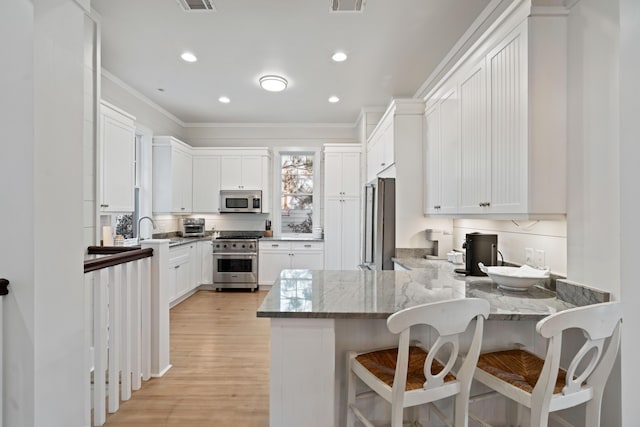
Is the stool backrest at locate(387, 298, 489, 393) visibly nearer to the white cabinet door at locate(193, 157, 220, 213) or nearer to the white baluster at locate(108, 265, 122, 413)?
the white baluster at locate(108, 265, 122, 413)

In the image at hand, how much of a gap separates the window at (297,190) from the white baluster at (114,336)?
12.7 feet

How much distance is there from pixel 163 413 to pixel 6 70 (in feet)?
6.56

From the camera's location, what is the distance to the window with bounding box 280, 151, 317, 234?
5.85 meters

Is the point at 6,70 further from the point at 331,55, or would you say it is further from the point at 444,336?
the point at 331,55

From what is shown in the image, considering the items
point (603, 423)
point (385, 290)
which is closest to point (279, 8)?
point (385, 290)

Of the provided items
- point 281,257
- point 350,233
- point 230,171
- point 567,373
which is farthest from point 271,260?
point 567,373

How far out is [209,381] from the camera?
2395 millimetres

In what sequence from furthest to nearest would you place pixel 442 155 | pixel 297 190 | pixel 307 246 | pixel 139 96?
pixel 297 190, pixel 307 246, pixel 139 96, pixel 442 155

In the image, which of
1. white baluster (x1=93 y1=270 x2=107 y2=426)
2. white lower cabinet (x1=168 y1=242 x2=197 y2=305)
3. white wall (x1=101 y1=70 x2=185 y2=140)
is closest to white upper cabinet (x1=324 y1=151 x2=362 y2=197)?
white lower cabinet (x1=168 y1=242 x2=197 y2=305)

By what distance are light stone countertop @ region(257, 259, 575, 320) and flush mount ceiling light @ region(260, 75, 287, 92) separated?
2.46 metres

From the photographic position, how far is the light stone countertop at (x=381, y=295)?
4.59 ft

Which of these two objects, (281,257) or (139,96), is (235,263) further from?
(139,96)

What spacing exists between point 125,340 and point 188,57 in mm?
2708

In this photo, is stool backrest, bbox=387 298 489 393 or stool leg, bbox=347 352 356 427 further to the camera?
stool leg, bbox=347 352 356 427
